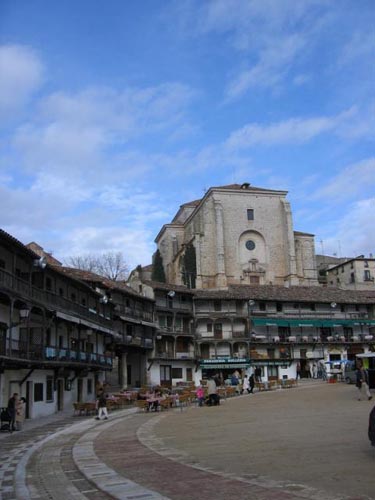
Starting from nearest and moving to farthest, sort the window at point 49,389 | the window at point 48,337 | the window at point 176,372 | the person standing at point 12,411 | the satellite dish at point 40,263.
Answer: the person standing at point 12,411
the satellite dish at point 40,263
the window at point 49,389
the window at point 48,337
the window at point 176,372

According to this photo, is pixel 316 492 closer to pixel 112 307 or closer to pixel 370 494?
pixel 370 494

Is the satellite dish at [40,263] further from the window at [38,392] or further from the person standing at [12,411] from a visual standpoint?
the person standing at [12,411]

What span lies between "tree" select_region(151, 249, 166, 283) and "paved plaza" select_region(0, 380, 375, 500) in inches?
2500

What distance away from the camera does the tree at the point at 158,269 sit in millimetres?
84312

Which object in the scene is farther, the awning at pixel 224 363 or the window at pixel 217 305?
the window at pixel 217 305

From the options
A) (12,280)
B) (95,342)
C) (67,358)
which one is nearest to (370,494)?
(12,280)

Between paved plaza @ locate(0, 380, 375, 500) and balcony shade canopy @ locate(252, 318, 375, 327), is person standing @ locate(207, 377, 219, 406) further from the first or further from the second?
balcony shade canopy @ locate(252, 318, 375, 327)

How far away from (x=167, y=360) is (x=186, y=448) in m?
40.7

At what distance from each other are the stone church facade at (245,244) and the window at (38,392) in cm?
4553

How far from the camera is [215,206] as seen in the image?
251ft

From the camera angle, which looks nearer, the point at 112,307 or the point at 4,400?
the point at 4,400

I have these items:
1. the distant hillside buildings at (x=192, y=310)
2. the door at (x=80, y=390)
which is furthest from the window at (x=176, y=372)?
the door at (x=80, y=390)

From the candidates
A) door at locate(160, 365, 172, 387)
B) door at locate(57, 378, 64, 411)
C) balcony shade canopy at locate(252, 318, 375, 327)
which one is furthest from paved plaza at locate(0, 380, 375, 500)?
balcony shade canopy at locate(252, 318, 375, 327)

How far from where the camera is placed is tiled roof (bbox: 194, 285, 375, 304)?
57.3m
